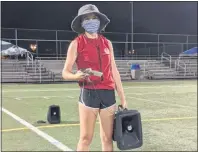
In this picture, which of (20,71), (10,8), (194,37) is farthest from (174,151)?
(194,37)

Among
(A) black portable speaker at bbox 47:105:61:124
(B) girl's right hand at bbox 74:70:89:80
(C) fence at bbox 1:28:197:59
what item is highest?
(C) fence at bbox 1:28:197:59

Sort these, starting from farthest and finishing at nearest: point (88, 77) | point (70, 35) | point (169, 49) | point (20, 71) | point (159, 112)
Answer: point (169, 49), point (70, 35), point (20, 71), point (159, 112), point (88, 77)

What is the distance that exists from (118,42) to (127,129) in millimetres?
30740

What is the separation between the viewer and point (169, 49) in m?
35.8

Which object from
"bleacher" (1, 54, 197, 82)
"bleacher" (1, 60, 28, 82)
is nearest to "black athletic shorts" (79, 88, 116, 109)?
"bleacher" (1, 54, 197, 82)

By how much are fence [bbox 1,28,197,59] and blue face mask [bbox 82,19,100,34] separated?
91.4ft

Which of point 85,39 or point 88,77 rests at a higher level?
point 85,39

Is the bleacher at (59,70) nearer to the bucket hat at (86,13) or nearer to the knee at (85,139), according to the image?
the bucket hat at (86,13)

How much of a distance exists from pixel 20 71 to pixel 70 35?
7.53 meters

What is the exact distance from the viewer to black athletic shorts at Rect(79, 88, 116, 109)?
12.5 ft

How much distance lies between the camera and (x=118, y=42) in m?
34.4

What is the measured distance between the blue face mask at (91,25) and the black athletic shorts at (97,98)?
0.63m

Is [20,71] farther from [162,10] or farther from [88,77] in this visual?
[88,77]

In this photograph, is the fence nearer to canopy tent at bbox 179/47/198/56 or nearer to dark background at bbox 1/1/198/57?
dark background at bbox 1/1/198/57
